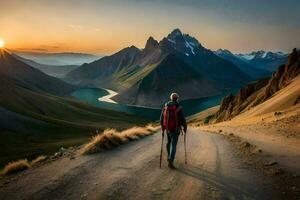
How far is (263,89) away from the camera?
107 metres

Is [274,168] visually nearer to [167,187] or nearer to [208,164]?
[208,164]

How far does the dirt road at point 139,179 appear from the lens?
11.9 m

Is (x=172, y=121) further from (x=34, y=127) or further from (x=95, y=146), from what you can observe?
(x=34, y=127)

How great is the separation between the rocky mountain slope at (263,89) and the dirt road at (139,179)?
223 ft

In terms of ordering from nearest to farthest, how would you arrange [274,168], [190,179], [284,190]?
[284,190] < [190,179] < [274,168]

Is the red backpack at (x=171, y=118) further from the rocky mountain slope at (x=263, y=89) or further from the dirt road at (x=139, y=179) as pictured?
the rocky mountain slope at (x=263, y=89)

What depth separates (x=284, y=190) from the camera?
39.7ft

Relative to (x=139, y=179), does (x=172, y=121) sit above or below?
above

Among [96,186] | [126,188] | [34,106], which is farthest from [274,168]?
[34,106]

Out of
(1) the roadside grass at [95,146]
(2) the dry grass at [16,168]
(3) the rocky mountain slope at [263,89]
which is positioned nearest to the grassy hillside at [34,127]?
(3) the rocky mountain slope at [263,89]

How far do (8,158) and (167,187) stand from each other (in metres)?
61.9

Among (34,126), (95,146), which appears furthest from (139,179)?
(34,126)

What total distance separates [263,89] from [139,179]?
100m

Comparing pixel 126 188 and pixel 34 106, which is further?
pixel 34 106
